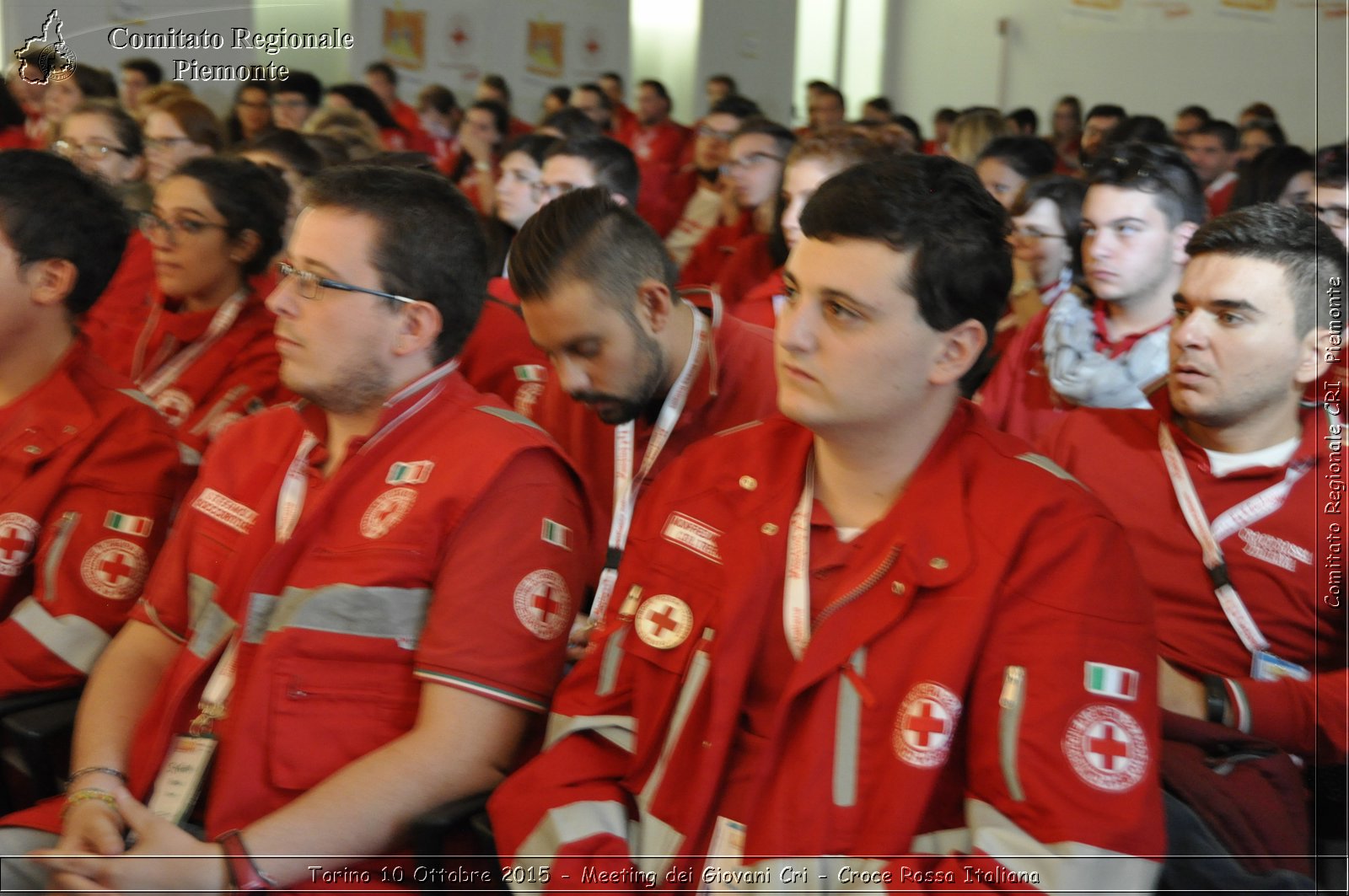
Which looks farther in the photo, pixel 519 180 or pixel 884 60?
pixel 884 60

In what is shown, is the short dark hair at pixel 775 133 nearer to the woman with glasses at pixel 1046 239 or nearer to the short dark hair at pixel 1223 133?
the woman with glasses at pixel 1046 239

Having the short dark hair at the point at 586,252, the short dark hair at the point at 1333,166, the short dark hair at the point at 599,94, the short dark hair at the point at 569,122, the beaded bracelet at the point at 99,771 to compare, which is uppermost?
the short dark hair at the point at 599,94

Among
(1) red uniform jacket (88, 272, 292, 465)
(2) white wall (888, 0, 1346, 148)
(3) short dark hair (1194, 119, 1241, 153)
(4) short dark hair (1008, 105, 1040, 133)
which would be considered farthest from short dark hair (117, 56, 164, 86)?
(2) white wall (888, 0, 1346, 148)

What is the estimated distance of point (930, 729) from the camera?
1.42 metres

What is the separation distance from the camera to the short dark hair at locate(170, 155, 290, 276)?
3.10m

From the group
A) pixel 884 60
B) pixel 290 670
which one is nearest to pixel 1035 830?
pixel 290 670

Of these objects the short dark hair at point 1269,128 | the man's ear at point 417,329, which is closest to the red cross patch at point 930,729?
the man's ear at point 417,329

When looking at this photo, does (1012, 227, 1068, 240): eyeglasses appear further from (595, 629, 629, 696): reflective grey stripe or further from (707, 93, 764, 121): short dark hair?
(707, 93, 764, 121): short dark hair

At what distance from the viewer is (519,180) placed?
4.78m

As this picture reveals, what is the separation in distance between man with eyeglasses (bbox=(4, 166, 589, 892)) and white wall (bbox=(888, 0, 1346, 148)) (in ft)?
26.2

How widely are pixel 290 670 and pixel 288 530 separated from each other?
272mm

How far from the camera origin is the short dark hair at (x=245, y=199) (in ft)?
10.2

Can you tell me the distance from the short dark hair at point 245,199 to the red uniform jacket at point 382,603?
1422 millimetres

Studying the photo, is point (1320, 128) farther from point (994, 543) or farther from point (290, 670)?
point (290, 670)
